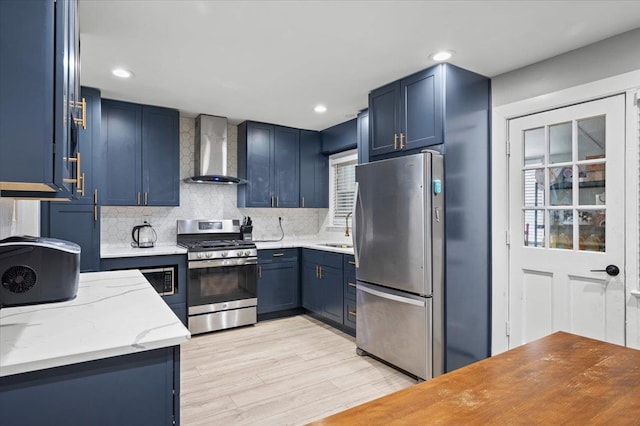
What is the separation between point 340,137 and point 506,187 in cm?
225

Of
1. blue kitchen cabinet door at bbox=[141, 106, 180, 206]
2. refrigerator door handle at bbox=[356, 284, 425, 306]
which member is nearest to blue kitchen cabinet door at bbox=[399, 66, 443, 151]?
refrigerator door handle at bbox=[356, 284, 425, 306]

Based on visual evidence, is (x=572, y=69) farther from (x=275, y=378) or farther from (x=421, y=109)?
(x=275, y=378)

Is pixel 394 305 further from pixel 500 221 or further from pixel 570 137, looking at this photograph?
pixel 570 137

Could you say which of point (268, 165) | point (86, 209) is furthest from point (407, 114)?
point (86, 209)

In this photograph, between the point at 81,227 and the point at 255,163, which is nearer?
the point at 81,227

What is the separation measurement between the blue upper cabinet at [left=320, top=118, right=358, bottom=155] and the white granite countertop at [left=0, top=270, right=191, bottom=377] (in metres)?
3.24

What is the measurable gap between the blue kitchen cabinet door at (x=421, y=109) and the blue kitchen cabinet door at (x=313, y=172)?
82.7 inches

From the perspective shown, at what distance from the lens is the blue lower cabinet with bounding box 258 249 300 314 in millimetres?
4281

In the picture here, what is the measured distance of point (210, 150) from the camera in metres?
4.20

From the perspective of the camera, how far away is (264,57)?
2.71m

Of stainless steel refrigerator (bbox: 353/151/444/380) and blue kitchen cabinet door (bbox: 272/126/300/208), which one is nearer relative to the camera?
stainless steel refrigerator (bbox: 353/151/444/380)

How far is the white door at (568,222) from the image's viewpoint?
2.37 metres

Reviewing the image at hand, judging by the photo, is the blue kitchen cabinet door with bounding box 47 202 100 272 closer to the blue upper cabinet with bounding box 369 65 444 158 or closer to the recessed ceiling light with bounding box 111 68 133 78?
the recessed ceiling light with bounding box 111 68 133 78

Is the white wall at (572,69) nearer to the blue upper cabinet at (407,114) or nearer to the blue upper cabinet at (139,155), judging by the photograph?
the blue upper cabinet at (407,114)
